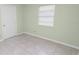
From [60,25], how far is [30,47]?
0.60m

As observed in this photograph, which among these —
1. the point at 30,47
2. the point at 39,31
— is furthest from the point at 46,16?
the point at 30,47

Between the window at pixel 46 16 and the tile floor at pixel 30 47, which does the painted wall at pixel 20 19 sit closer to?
the tile floor at pixel 30 47

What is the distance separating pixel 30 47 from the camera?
146cm

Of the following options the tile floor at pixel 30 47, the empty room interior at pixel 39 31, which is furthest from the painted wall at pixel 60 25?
the tile floor at pixel 30 47

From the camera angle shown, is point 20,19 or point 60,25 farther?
point 60,25

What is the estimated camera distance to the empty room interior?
1.34m

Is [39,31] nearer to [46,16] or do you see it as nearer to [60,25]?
[46,16]

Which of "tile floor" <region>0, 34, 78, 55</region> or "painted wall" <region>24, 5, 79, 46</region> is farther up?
"painted wall" <region>24, 5, 79, 46</region>

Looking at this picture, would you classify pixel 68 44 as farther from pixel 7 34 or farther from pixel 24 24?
pixel 7 34

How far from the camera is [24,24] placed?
1.40m

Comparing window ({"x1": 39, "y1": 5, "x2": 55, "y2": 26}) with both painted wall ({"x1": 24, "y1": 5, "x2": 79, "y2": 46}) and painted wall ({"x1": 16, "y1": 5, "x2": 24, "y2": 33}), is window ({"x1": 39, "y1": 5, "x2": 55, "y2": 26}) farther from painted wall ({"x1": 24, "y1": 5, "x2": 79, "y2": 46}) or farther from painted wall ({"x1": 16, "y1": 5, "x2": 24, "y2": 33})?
painted wall ({"x1": 16, "y1": 5, "x2": 24, "y2": 33})

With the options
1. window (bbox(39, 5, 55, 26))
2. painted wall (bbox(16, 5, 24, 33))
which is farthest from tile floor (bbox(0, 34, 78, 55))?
window (bbox(39, 5, 55, 26))

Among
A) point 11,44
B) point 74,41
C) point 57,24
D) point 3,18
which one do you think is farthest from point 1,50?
point 74,41

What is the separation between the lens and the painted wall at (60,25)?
137cm
